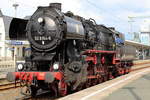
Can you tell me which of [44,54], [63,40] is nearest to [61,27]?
[63,40]

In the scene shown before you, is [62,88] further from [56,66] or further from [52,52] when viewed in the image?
[52,52]

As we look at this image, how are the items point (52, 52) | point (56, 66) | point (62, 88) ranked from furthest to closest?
point (52, 52) < point (62, 88) < point (56, 66)

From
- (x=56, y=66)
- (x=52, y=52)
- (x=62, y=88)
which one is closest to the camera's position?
(x=56, y=66)

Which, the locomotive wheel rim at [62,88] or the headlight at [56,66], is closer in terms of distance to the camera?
the locomotive wheel rim at [62,88]

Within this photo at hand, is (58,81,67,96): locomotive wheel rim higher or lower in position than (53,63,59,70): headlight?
lower

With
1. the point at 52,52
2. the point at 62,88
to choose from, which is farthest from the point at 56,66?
the point at 62,88

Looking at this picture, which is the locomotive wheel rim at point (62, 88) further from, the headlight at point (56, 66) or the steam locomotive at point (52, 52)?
the headlight at point (56, 66)

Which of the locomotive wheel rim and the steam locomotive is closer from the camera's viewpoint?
the locomotive wheel rim

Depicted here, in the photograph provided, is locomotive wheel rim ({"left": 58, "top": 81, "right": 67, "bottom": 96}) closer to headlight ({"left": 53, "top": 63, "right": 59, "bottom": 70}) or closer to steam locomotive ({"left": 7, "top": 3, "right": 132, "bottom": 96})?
steam locomotive ({"left": 7, "top": 3, "right": 132, "bottom": 96})

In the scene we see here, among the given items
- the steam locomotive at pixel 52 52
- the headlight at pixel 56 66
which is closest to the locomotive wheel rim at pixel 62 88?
the steam locomotive at pixel 52 52

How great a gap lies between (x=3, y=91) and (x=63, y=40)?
16.2ft

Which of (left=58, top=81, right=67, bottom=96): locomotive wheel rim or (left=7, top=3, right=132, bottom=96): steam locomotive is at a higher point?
(left=7, top=3, right=132, bottom=96): steam locomotive

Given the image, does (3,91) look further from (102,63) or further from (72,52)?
(102,63)

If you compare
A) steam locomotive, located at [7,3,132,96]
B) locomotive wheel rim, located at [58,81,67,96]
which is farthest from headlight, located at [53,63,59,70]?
locomotive wheel rim, located at [58,81,67,96]
